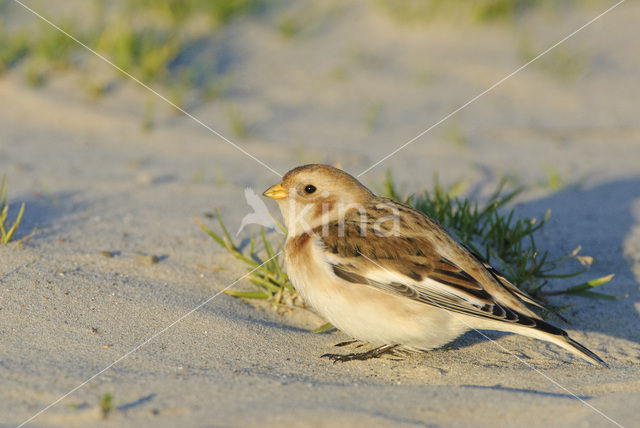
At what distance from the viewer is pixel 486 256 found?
393 cm

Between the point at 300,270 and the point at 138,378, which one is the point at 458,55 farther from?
the point at 138,378

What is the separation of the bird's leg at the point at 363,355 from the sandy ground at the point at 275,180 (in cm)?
7

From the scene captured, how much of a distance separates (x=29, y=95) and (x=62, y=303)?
339cm

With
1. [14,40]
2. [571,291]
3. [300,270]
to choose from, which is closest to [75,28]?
[14,40]

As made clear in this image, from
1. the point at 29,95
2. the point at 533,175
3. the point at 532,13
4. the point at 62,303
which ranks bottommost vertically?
the point at 62,303

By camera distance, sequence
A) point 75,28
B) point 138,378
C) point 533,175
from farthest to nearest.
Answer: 1. point 75,28
2. point 533,175
3. point 138,378

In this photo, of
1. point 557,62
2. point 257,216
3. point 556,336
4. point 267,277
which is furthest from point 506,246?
point 557,62

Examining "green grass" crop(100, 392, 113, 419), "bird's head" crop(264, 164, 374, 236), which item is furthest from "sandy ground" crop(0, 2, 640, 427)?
"bird's head" crop(264, 164, 374, 236)

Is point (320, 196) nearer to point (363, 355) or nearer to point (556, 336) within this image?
point (363, 355)

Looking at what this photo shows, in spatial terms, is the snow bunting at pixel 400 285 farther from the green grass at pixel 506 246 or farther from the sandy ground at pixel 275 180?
the green grass at pixel 506 246

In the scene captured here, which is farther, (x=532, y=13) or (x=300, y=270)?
(x=532, y=13)

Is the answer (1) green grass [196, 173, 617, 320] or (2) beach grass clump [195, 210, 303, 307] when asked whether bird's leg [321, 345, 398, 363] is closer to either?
(1) green grass [196, 173, 617, 320]

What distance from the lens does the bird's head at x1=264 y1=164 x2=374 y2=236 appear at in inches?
138

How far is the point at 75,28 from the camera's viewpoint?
6.70 metres
